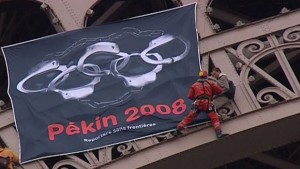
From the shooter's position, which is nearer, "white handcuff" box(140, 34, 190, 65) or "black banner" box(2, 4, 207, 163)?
"black banner" box(2, 4, 207, 163)

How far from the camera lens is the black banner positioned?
74.9 ft

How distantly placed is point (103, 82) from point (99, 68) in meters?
0.48

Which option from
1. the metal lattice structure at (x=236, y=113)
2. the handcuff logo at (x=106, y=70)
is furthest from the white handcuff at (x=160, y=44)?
the metal lattice structure at (x=236, y=113)

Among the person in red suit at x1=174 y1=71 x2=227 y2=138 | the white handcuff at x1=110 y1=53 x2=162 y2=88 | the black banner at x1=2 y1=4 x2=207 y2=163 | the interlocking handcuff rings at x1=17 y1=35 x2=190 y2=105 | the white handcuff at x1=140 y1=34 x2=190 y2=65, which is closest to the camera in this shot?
the person in red suit at x1=174 y1=71 x2=227 y2=138

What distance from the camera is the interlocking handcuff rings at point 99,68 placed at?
23.7 meters

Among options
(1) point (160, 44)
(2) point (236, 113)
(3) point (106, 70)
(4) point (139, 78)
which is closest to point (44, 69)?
(3) point (106, 70)

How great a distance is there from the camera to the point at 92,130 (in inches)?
904

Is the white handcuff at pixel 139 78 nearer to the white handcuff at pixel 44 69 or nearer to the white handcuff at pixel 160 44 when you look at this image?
the white handcuff at pixel 160 44

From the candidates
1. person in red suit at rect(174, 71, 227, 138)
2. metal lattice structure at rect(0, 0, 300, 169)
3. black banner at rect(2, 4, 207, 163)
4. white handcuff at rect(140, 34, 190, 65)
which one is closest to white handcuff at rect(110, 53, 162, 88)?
black banner at rect(2, 4, 207, 163)

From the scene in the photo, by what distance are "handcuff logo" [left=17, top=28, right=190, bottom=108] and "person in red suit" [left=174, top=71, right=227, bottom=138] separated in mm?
1910

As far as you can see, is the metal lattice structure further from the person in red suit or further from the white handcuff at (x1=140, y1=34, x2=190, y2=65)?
the white handcuff at (x1=140, y1=34, x2=190, y2=65)

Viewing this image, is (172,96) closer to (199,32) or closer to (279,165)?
(199,32)

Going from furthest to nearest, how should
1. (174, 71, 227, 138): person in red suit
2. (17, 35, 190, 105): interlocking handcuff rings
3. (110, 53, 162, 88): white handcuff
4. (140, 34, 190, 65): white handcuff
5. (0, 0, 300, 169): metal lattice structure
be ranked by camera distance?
(140, 34, 190, 65): white handcuff < (17, 35, 190, 105): interlocking handcuff rings < (110, 53, 162, 88): white handcuff < (0, 0, 300, 169): metal lattice structure < (174, 71, 227, 138): person in red suit

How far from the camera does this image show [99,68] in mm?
24156
